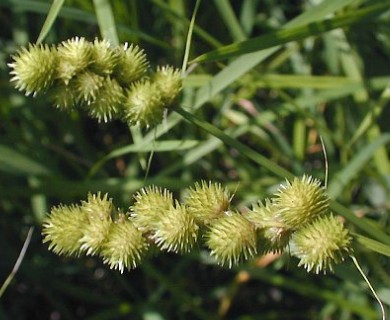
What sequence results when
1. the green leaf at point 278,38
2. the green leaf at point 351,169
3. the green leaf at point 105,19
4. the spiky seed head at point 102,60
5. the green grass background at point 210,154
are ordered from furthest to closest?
the green grass background at point 210,154 < the green leaf at point 351,169 < the green leaf at point 105,19 < the green leaf at point 278,38 < the spiky seed head at point 102,60

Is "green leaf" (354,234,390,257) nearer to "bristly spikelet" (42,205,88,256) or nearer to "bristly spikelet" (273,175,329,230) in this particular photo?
"bristly spikelet" (273,175,329,230)

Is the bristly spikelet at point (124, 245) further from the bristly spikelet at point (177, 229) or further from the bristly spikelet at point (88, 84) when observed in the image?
the bristly spikelet at point (88, 84)

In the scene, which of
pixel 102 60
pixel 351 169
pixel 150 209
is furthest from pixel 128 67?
pixel 351 169

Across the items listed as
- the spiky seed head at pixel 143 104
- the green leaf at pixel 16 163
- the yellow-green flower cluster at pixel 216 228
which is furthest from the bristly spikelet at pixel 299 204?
the green leaf at pixel 16 163

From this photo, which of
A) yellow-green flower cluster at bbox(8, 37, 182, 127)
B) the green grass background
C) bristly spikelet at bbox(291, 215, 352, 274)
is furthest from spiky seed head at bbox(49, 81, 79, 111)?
the green grass background

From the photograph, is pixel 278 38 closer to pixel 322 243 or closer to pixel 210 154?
pixel 322 243

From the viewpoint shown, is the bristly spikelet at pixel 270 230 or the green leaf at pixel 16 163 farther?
the green leaf at pixel 16 163
